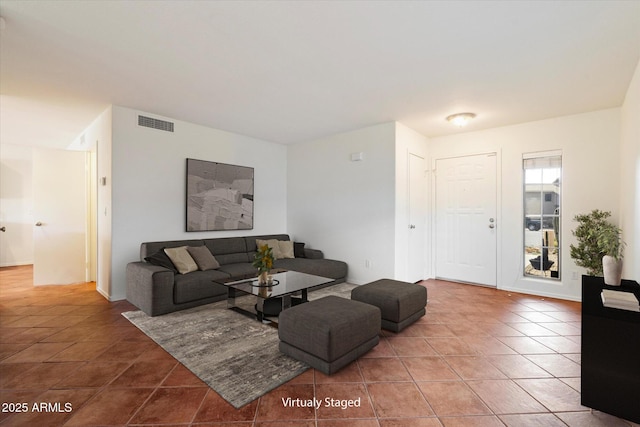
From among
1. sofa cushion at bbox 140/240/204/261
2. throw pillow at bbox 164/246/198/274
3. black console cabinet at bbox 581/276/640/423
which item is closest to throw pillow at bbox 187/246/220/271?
throw pillow at bbox 164/246/198/274

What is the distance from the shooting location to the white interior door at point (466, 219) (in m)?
4.77

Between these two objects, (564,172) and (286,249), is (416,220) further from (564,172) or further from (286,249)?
(286,249)

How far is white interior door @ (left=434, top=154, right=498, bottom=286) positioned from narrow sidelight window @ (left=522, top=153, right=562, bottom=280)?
0.44 meters

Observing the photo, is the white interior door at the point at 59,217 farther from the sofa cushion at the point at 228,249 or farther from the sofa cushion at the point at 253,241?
the sofa cushion at the point at 253,241

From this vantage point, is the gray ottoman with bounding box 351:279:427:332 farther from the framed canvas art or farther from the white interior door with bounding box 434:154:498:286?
the framed canvas art

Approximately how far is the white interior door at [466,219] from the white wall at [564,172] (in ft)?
0.47

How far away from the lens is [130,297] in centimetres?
370

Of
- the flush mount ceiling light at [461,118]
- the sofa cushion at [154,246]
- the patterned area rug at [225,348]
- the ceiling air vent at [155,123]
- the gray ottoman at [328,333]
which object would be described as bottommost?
the patterned area rug at [225,348]

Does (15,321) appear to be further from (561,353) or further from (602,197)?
(602,197)

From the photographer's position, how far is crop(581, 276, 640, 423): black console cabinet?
5.36 feet

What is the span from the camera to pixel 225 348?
2.52 meters

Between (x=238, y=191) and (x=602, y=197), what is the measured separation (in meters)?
5.30

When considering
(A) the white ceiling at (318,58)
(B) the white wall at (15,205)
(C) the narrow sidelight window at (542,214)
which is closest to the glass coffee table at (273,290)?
(A) the white ceiling at (318,58)

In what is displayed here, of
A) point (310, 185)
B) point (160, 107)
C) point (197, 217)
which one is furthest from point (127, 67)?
point (310, 185)
